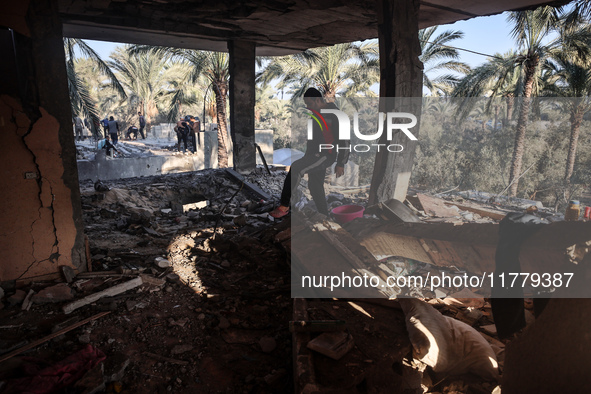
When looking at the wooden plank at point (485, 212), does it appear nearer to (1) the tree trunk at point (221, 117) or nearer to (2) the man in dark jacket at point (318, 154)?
(2) the man in dark jacket at point (318, 154)

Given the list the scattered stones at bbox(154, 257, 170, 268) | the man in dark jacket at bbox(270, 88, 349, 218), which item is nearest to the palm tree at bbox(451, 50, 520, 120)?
the man in dark jacket at bbox(270, 88, 349, 218)

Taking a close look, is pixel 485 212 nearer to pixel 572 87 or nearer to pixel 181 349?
pixel 181 349

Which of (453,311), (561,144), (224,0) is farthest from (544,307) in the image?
(561,144)

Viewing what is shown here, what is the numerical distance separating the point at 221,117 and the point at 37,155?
12692 mm

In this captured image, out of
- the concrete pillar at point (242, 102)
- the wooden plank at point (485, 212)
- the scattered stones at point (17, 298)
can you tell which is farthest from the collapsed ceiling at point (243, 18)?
the scattered stones at point (17, 298)

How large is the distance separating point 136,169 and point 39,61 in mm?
11988

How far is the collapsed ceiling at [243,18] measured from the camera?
6004mm

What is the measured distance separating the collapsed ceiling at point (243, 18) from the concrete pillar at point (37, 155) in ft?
10.1

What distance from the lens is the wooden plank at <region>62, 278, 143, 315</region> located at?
11.2 ft

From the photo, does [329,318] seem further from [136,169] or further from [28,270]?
[136,169]

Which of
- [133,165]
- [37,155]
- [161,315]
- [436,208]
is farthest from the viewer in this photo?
[133,165]

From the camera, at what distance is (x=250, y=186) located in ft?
27.7

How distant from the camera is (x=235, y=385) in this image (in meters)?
2.66
